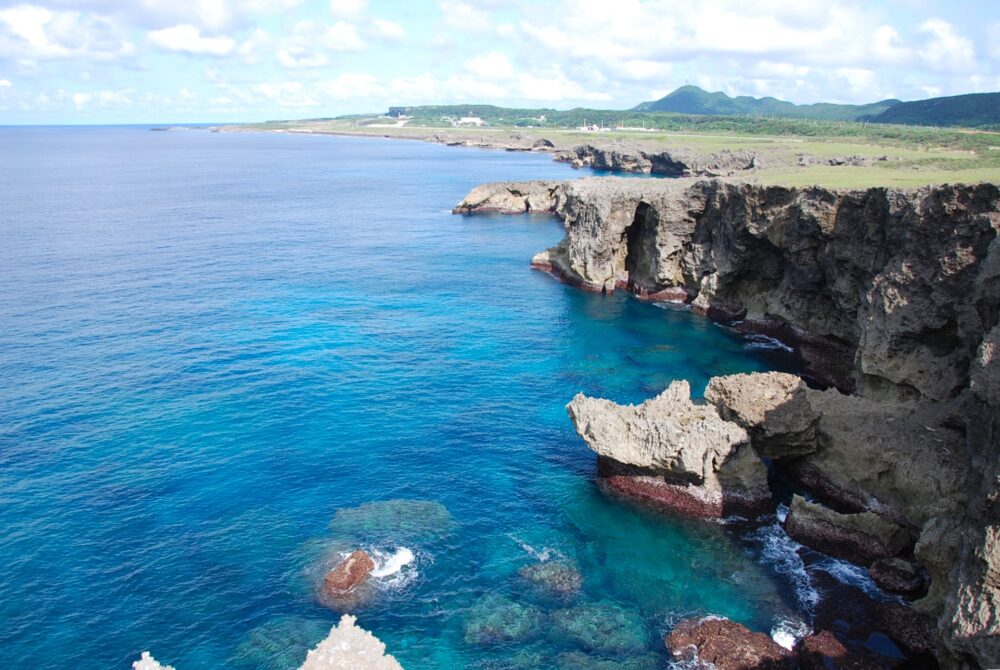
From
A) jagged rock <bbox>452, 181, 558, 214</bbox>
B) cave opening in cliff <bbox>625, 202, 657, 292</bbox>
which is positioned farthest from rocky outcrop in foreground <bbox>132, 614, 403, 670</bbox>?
jagged rock <bbox>452, 181, 558, 214</bbox>

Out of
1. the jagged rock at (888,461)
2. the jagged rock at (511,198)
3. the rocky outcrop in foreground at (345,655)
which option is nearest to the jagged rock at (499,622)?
the rocky outcrop in foreground at (345,655)

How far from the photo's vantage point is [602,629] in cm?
3197

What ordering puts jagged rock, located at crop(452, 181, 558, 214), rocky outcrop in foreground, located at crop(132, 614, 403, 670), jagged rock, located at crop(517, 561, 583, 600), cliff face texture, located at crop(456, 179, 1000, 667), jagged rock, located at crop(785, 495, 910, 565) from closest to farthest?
rocky outcrop in foreground, located at crop(132, 614, 403, 670), cliff face texture, located at crop(456, 179, 1000, 667), jagged rock, located at crop(517, 561, 583, 600), jagged rock, located at crop(785, 495, 910, 565), jagged rock, located at crop(452, 181, 558, 214)

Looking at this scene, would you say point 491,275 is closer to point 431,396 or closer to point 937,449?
point 431,396

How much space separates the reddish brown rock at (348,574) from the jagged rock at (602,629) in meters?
10.2

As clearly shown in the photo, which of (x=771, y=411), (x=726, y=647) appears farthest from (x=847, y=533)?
(x=726, y=647)

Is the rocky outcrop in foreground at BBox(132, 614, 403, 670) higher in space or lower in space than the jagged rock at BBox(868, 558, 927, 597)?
higher

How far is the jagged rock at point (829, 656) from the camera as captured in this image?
29250mm

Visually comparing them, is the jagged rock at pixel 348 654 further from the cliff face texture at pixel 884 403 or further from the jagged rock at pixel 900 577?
the jagged rock at pixel 900 577

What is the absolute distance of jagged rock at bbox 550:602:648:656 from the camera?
31.0 m

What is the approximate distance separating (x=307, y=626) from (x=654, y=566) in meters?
18.1

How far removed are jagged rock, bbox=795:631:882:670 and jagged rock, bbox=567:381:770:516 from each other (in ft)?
36.0

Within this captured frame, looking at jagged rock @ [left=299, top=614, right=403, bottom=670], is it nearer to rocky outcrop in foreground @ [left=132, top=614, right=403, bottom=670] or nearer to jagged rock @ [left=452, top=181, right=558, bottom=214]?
rocky outcrop in foreground @ [left=132, top=614, right=403, bottom=670]

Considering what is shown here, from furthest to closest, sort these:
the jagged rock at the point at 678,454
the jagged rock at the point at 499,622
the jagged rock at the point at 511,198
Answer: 1. the jagged rock at the point at 511,198
2. the jagged rock at the point at 678,454
3. the jagged rock at the point at 499,622
